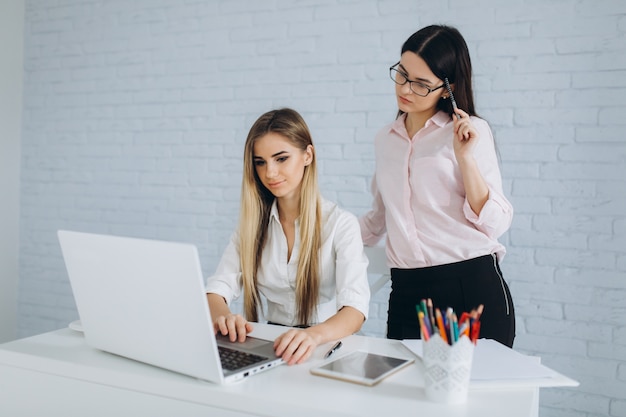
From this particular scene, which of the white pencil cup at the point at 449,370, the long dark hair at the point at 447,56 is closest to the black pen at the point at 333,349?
the white pencil cup at the point at 449,370

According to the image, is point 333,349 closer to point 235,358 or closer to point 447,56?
point 235,358

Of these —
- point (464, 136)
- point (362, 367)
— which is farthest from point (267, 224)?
point (362, 367)

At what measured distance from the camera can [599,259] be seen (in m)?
2.13

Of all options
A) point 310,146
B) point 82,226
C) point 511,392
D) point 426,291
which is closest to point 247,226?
point 310,146

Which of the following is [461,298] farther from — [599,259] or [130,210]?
[130,210]

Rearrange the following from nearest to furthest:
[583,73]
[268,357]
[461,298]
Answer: [268,357], [461,298], [583,73]

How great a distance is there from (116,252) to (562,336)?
178 centimetres

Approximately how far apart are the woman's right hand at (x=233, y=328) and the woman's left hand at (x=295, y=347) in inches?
3.6

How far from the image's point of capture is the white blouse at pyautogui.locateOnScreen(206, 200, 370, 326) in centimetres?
155

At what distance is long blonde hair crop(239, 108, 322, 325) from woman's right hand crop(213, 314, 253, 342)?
1.09ft

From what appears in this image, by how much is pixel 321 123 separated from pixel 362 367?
1656 mm

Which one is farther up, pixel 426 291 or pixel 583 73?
pixel 583 73

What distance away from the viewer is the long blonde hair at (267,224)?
1.56 m

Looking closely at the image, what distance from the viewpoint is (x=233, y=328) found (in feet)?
3.94
